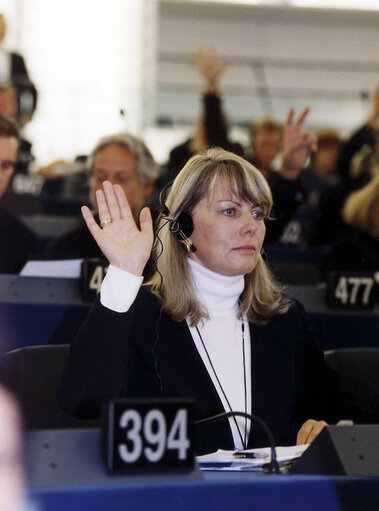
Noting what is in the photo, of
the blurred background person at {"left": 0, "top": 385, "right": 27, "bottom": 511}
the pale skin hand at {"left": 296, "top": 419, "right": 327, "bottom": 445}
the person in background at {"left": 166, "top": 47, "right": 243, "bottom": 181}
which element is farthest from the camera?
the person in background at {"left": 166, "top": 47, "right": 243, "bottom": 181}

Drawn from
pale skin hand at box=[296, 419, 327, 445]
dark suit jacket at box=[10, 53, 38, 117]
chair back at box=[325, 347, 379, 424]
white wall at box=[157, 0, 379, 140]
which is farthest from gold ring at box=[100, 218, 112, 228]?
white wall at box=[157, 0, 379, 140]

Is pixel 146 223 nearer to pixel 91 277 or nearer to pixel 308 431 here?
pixel 308 431

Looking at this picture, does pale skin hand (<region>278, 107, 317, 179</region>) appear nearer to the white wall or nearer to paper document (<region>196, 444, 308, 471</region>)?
paper document (<region>196, 444, 308, 471</region>)

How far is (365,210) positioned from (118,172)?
92cm

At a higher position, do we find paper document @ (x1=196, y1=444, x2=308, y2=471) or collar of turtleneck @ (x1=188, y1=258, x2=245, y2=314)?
collar of turtleneck @ (x1=188, y1=258, x2=245, y2=314)

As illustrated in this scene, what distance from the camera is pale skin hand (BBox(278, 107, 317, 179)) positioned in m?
2.94

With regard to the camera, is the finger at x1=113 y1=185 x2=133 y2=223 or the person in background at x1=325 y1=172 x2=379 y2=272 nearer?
the finger at x1=113 y1=185 x2=133 y2=223

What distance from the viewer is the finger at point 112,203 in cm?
164

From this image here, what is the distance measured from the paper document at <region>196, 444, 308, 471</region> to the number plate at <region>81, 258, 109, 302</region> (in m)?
1.00

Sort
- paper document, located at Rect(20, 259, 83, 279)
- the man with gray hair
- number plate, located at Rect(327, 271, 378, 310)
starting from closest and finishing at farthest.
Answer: paper document, located at Rect(20, 259, 83, 279), number plate, located at Rect(327, 271, 378, 310), the man with gray hair

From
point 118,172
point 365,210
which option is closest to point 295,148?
point 365,210

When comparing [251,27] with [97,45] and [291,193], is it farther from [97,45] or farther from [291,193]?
[291,193]

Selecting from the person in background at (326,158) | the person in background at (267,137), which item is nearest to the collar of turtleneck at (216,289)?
the person in background at (267,137)

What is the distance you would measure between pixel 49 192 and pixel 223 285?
4.35 metres
